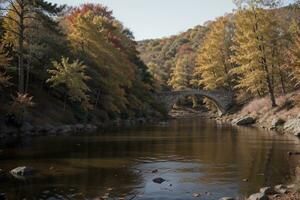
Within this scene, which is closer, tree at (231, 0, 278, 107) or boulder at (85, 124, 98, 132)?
boulder at (85, 124, 98, 132)

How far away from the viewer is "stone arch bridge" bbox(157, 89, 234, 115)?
78688 millimetres

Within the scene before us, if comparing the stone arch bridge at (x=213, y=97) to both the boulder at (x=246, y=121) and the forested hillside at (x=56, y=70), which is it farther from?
the boulder at (x=246, y=121)

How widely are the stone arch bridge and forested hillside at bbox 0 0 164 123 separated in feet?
33.8

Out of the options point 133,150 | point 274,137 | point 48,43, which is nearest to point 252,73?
point 274,137

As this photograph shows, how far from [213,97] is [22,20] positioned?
4329 cm

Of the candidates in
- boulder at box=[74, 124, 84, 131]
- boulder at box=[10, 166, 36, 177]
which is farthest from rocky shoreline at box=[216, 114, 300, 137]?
boulder at box=[10, 166, 36, 177]

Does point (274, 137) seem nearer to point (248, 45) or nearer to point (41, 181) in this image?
point (248, 45)

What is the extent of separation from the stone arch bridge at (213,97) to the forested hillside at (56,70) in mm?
10301

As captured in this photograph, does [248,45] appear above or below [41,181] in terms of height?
above

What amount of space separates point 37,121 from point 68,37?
619 inches

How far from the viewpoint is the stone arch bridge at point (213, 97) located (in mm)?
78688

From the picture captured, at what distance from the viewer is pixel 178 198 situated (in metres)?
17.6

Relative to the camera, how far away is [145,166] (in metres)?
24.8

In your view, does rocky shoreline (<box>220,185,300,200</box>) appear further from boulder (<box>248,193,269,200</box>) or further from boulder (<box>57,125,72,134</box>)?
boulder (<box>57,125,72,134</box>)
